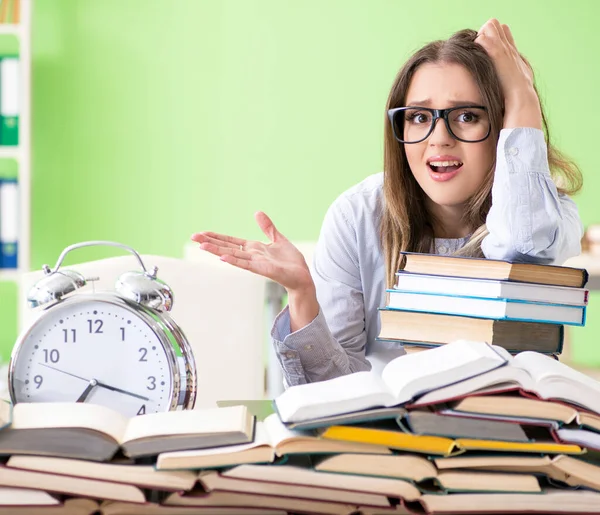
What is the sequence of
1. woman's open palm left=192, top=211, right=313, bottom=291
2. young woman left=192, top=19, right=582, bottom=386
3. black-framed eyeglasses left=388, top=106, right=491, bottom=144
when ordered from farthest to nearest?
black-framed eyeglasses left=388, top=106, right=491, bottom=144
young woman left=192, top=19, right=582, bottom=386
woman's open palm left=192, top=211, right=313, bottom=291

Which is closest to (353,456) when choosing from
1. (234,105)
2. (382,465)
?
(382,465)

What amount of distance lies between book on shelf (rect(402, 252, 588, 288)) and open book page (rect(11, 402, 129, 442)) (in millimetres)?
541

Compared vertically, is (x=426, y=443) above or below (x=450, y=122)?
below

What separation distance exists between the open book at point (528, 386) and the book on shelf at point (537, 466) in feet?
0.17

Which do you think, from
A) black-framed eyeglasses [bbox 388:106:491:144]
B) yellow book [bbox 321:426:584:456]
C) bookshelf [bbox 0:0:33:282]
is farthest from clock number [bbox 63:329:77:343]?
bookshelf [bbox 0:0:33:282]

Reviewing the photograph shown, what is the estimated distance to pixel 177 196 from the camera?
4.39m

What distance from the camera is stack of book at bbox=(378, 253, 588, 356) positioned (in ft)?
3.76

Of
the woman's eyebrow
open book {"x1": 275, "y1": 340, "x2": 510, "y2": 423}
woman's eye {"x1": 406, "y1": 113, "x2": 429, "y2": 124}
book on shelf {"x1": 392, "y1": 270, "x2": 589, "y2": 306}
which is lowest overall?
open book {"x1": 275, "y1": 340, "x2": 510, "y2": 423}

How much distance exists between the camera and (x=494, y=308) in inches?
45.1

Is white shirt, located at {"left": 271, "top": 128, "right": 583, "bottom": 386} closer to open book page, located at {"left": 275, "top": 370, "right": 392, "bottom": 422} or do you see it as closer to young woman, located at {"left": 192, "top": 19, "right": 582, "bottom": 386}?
young woman, located at {"left": 192, "top": 19, "right": 582, "bottom": 386}

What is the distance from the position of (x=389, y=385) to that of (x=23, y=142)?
340 cm

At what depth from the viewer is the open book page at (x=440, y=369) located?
2.39ft

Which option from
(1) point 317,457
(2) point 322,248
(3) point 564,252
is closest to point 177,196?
(2) point 322,248

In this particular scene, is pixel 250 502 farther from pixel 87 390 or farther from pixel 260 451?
pixel 87 390
